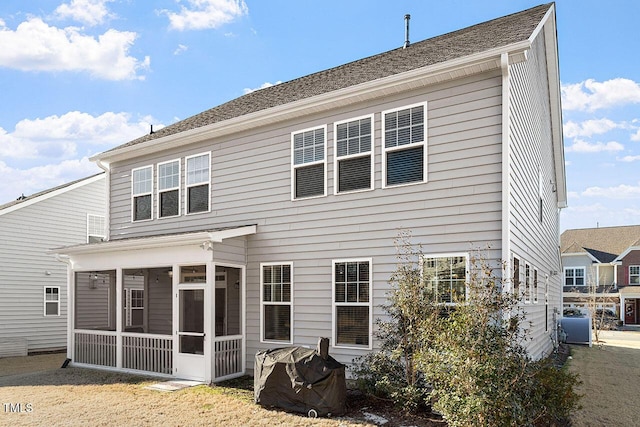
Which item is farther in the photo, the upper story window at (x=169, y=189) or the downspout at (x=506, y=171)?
the upper story window at (x=169, y=189)

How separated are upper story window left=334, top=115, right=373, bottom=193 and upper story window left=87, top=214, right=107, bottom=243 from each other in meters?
12.4

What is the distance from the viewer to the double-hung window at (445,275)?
8031 mm

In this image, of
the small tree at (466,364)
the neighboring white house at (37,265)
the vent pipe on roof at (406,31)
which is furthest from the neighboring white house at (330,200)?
the neighboring white house at (37,265)

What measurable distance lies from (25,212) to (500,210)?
15.4m

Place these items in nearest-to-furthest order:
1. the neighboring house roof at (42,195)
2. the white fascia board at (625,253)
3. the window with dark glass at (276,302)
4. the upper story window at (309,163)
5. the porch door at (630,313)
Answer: the upper story window at (309,163)
the window with dark glass at (276,302)
the neighboring house roof at (42,195)
the porch door at (630,313)
the white fascia board at (625,253)

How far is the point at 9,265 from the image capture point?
52.3ft

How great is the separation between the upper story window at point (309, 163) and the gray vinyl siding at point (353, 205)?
0.15m

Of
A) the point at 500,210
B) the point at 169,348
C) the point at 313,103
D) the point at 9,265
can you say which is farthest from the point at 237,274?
the point at 9,265

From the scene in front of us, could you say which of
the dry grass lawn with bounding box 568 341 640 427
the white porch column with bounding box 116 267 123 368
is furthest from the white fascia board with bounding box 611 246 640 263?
the white porch column with bounding box 116 267 123 368

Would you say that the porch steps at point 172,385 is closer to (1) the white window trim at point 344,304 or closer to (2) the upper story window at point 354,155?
(1) the white window trim at point 344,304

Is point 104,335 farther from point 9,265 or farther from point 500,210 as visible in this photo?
point 500,210

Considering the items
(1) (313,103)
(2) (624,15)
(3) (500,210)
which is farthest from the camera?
(2) (624,15)

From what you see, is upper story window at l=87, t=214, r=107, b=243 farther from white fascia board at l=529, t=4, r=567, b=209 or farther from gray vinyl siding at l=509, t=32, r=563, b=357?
white fascia board at l=529, t=4, r=567, b=209

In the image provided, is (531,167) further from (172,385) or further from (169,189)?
(172,385)
